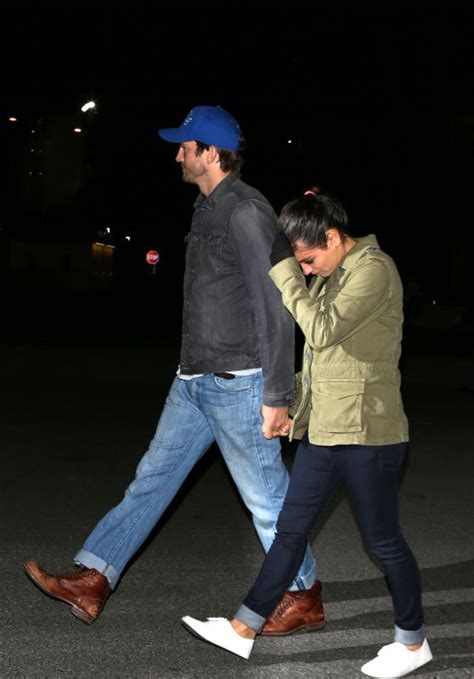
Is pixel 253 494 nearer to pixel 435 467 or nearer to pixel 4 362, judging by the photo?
pixel 435 467

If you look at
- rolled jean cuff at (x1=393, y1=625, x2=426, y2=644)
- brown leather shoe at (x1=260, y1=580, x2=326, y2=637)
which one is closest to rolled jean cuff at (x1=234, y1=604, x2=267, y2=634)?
brown leather shoe at (x1=260, y1=580, x2=326, y2=637)

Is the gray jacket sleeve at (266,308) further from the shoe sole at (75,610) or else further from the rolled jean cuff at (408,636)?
the shoe sole at (75,610)

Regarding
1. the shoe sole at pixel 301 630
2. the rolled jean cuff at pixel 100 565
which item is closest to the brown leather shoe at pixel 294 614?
the shoe sole at pixel 301 630

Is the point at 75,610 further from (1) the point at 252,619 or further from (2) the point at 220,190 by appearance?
(2) the point at 220,190

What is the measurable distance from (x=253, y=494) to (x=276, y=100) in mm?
39694

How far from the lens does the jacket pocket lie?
3754mm

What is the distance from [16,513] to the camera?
6535mm

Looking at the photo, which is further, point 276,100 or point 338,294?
point 276,100

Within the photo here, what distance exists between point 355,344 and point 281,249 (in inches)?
16.4

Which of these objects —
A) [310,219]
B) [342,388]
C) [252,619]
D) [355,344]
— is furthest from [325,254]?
[252,619]

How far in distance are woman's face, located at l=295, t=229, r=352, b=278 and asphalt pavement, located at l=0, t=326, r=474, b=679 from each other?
145 cm

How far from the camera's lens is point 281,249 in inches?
152

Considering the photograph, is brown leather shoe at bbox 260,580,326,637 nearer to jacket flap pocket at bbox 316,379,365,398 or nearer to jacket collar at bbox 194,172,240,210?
jacket flap pocket at bbox 316,379,365,398

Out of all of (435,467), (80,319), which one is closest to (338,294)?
(435,467)
